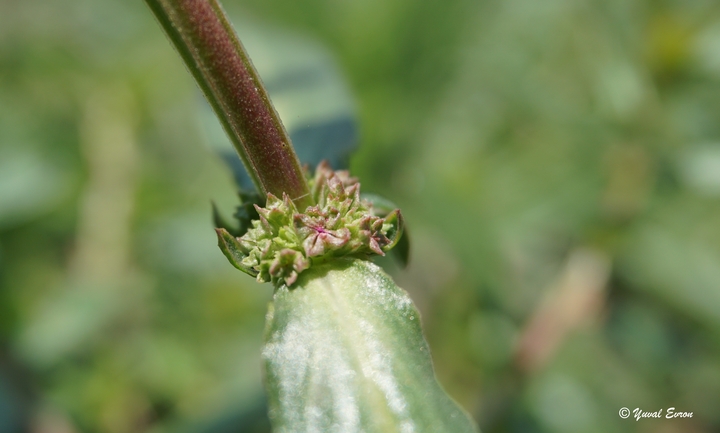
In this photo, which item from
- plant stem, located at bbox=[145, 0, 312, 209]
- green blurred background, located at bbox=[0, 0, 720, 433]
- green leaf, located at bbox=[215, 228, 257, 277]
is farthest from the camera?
green blurred background, located at bbox=[0, 0, 720, 433]

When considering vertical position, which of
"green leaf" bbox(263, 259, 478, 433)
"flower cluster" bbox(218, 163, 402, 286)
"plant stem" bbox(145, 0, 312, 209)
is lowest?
"green leaf" bbox(263, 259, 478, 433)

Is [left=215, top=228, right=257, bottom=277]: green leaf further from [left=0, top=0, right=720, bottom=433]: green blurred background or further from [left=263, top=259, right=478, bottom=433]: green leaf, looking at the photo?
[left=0, top=0, right=720, bottom=433]: green blurred background

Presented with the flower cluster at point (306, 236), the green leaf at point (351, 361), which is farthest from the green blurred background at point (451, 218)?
the green leaf at point (351, 361)

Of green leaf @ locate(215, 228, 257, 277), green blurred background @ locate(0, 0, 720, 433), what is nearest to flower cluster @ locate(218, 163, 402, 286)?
green leaf @ locate(215, 228, 257, 277)

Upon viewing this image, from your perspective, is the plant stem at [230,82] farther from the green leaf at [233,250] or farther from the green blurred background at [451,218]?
the green blurred background at [451,218]

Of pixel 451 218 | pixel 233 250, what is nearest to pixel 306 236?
pixel 233 250

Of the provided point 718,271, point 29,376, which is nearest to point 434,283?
point 718,271
